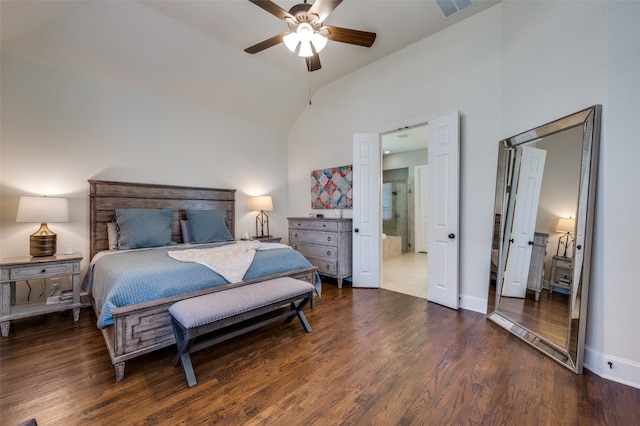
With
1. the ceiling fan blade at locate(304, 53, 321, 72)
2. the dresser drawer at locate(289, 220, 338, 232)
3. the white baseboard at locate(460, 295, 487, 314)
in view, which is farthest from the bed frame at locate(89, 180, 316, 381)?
the ceiling fan blade at locate(304, 53, 321, 72)

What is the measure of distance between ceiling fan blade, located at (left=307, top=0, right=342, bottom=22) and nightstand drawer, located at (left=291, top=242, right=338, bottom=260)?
284 cm

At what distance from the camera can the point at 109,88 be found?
11.4ft

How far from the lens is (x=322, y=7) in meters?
2.15

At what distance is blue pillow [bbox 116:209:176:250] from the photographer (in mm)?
3107

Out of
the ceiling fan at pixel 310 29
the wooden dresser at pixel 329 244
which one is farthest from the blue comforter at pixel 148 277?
the ceiling fan at pixel 310 29

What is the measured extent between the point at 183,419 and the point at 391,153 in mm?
7173

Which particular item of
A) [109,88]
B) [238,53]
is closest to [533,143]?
[238,53]

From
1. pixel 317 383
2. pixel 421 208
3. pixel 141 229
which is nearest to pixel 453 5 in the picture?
pixel 317 383

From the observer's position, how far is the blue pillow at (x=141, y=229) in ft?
10.2

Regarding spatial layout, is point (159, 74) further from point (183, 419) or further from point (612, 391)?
point (612, 391)

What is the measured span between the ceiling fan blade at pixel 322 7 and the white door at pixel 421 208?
528 cm

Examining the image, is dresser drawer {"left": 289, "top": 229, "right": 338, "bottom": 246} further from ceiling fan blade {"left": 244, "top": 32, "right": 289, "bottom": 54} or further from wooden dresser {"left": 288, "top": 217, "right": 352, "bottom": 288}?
ceiling fan blade {"left": 244, "top": 32, "right": 289, "bottom": 54}

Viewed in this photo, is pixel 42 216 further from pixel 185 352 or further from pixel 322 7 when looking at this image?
pixel 322 7

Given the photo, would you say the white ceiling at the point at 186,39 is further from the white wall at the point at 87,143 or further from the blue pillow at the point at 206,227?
the blue pillow at the point at 206,227
